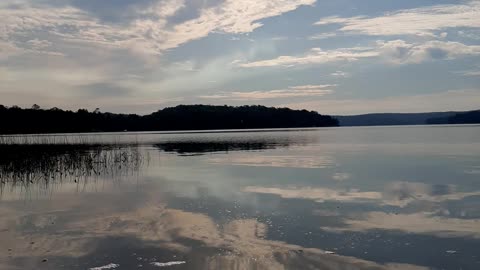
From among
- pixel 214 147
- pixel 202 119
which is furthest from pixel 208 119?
pixel 214 147

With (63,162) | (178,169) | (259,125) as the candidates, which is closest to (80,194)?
(178,169)

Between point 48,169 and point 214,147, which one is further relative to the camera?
point 214,147

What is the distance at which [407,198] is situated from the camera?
12281mm

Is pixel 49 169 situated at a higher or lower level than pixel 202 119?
lower

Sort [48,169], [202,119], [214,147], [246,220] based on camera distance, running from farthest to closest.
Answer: [202,119] → [214,147] → [48,169] → [246,220]

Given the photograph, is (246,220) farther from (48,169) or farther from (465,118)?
(465,118)

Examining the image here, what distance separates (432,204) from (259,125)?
143 metres

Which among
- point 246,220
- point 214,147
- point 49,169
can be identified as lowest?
point 214,147

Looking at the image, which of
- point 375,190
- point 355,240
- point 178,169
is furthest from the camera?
point 178,169

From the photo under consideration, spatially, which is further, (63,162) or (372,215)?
(63,162)

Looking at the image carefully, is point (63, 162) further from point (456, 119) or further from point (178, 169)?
point (456, 119)

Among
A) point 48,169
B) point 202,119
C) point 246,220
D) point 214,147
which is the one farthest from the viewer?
point 202,119

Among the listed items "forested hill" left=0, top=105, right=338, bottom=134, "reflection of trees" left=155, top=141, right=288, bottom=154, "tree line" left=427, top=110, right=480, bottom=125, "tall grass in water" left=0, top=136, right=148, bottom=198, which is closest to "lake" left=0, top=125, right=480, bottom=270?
"tall grass in water" left=0, top=136, right=148, bottom=198

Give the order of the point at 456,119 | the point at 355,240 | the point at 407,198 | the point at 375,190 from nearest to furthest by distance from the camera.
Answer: the point at 355,240
the point at 407,198
the point at 375,190
the point at 456,119
